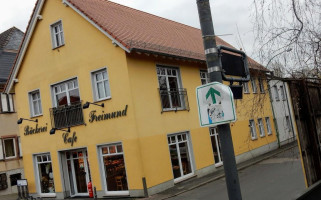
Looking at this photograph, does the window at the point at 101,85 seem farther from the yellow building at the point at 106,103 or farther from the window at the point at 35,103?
the window at the point at 35,103

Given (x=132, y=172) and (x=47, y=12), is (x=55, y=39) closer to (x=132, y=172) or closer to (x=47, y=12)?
(x=47, y=12)

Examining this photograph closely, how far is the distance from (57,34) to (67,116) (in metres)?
4.37

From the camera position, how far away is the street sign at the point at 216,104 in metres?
4.15

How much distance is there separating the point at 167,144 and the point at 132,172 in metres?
2.22

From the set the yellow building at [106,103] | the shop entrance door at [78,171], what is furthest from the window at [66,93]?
the shop entrance door at [78,171]

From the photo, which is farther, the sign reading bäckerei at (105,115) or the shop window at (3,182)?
the shop window at (3,182)

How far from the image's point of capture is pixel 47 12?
17906mm

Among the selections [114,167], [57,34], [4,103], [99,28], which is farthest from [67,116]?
[4,103]

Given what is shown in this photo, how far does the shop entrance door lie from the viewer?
1686 cm

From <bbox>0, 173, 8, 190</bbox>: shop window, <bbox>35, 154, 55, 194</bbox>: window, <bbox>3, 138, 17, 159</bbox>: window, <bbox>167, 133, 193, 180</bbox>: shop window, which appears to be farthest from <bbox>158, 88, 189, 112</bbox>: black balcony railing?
<bbox>3, 138, 17, 159</bbox>: window

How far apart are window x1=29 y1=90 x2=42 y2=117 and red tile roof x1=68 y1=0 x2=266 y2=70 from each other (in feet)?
18.5

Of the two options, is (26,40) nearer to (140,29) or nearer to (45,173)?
(140,29)

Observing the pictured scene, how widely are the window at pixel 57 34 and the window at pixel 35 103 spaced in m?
2.97

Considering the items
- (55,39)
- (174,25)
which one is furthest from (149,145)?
(174,25)
